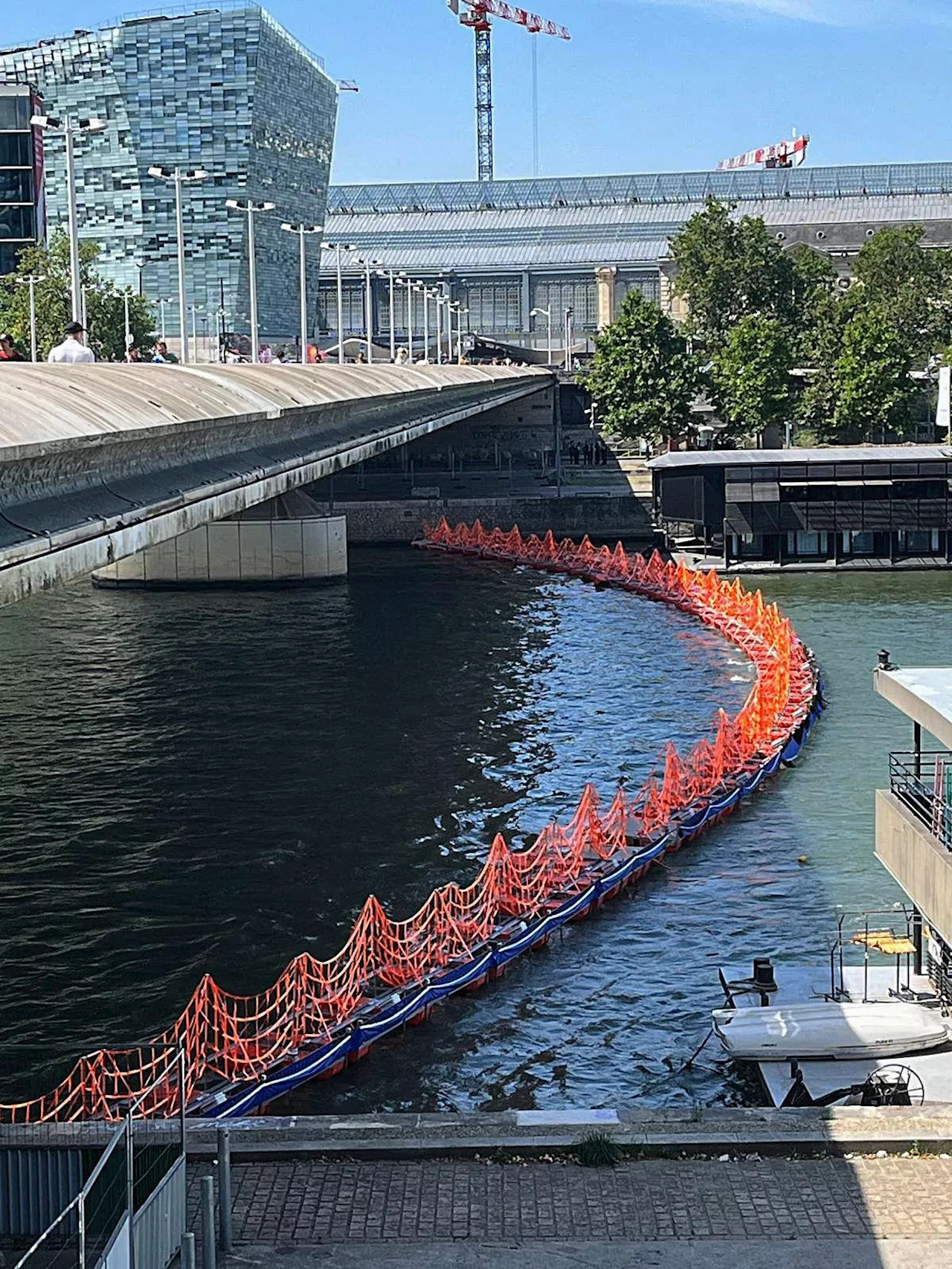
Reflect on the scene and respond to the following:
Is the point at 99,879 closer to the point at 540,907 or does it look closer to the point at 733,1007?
the point at 540,907

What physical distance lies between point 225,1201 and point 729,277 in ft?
446

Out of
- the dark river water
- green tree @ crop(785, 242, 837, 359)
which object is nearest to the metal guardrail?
the dark river water

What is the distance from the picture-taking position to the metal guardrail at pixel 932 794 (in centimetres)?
2470

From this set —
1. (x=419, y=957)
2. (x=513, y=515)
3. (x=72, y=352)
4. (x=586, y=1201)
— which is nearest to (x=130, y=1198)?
(x=586, y=1201)

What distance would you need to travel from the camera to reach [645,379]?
132500 mm

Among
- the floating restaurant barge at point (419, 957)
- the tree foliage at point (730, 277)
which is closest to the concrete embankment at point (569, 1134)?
the floating restaurant barge at point (419, 957)

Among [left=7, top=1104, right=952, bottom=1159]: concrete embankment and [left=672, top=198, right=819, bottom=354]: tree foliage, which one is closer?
[left=7, top=1104, right=952, bottom=1159]: concrete embankment

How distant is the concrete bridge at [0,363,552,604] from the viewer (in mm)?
27781

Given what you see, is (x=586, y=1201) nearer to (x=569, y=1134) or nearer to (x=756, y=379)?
(x=569, y=1134)

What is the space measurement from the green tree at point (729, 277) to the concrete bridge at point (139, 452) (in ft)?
284

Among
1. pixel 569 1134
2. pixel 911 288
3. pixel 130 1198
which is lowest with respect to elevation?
pixel 569 1134

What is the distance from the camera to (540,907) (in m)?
36.7

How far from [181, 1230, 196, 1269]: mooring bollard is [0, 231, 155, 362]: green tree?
3978 inches

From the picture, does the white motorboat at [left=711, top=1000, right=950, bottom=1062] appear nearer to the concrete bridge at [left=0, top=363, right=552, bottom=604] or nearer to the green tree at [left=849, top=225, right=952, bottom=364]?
the concrete bridge at [left=0, top=363, right=552, bottom=604]
